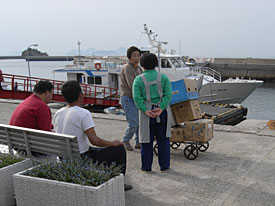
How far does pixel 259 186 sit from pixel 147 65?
2.04m

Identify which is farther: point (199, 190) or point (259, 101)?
point (259, 101)

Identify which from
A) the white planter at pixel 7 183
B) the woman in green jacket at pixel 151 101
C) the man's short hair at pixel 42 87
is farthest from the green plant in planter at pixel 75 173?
the woman in green jacket at pixel 151 101

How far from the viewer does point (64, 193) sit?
2.85 metres

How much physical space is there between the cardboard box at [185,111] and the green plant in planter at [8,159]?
2.48 metres

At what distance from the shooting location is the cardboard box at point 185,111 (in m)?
5.02

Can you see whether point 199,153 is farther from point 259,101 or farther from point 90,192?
point 259,101

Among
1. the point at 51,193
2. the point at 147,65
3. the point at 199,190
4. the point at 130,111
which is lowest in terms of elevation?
the point at 199,190

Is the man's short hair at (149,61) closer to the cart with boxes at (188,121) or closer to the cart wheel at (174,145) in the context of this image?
the cart with boxes at (188,121)

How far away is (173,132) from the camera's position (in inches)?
200

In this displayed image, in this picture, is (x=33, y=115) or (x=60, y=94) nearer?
(x=33, y=115)

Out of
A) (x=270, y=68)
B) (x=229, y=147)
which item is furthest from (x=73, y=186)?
(x=270, y=68)

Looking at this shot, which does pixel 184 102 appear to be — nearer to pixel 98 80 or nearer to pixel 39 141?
pixel 39 141

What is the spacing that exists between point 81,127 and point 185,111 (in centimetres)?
204

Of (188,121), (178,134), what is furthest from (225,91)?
(178,134)
